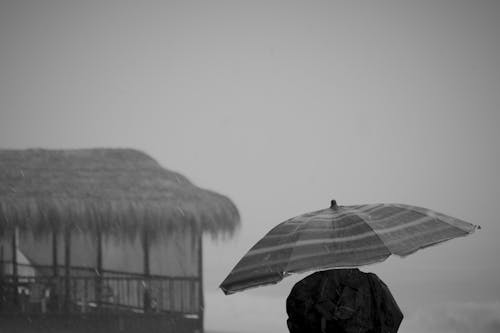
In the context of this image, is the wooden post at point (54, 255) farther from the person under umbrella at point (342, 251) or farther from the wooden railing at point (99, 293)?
the person under umbrella at point (342, 251)

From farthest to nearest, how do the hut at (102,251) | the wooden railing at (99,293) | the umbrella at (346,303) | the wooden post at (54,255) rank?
the wooden post at (54,255), the hut at (102,251), the wooden railing at (99,293), the umbrella at (346,303)

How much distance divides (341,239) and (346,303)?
0.86ft

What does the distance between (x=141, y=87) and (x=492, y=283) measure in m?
8.97

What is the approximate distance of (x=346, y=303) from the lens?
3.09 m

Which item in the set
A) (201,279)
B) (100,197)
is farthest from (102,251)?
(201,279)

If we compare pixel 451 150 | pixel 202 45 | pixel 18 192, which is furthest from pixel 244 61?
pixel 18 192

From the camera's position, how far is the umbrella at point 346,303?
3090 millimetres

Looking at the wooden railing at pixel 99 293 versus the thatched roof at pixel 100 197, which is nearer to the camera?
the wooden railing at pixel 99 293

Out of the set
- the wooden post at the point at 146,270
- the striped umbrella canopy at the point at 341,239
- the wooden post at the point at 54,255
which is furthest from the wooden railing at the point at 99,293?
the striped umbrella canopy at the point at 341,239

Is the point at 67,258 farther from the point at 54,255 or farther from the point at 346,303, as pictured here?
the point at 346,303

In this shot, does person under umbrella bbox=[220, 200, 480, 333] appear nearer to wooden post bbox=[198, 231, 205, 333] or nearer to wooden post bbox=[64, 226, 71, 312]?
wooden post bbox=[198, 231, 205, 333]

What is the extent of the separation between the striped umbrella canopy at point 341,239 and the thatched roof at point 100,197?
6583 mm

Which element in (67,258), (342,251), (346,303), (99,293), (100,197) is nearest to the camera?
(346,303)

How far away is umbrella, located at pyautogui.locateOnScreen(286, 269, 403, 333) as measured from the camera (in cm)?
309
